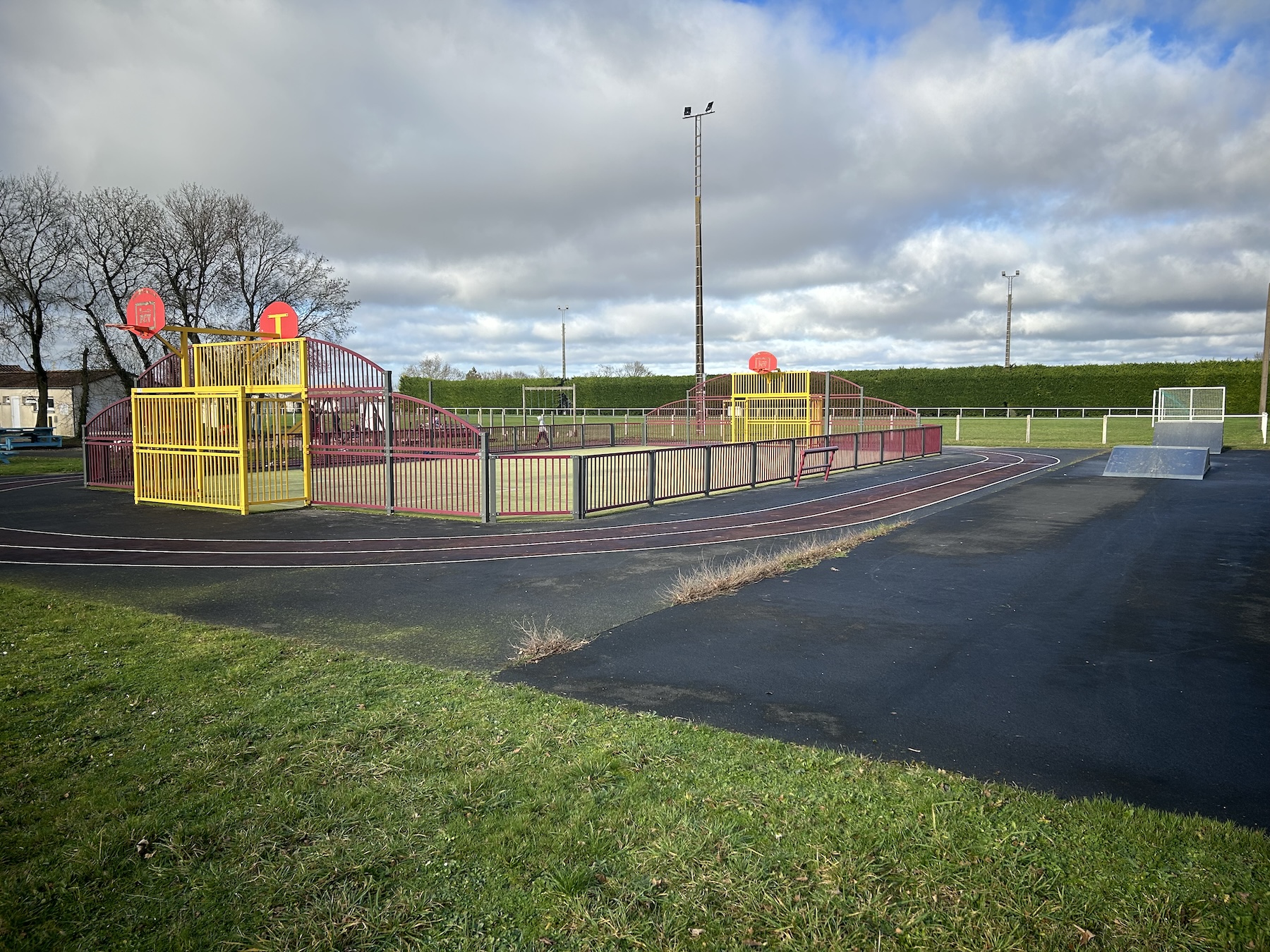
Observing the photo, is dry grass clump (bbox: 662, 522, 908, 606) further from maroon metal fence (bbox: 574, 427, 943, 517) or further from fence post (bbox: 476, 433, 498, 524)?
fence post (bbox: 476, 433, 498, 524)

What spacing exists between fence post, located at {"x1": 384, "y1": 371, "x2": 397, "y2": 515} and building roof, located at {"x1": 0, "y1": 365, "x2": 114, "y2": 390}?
145 ft

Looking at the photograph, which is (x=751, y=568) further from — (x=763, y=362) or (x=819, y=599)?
(x=763, y=362)

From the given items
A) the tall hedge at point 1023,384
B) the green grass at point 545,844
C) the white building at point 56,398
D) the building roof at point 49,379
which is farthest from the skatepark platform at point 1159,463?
the white building at point 56,398

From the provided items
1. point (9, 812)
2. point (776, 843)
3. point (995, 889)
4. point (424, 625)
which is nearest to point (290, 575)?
point (424, 625)

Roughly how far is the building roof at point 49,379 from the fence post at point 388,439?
44338mm

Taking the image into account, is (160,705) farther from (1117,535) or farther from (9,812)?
(1117,535)

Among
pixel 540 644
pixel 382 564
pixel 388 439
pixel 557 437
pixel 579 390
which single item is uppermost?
pixel 579 390

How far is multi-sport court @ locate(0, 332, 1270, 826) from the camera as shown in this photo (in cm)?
510

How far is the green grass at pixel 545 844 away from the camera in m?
3.09

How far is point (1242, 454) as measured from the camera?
30.1 meters

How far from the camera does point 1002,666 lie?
6.34m

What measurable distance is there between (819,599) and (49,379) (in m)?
71.5

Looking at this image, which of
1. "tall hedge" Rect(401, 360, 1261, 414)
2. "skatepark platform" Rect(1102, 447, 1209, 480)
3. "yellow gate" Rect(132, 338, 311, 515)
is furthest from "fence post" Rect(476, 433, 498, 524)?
"tall hedge" Rect(401, 360, 1261, 414)

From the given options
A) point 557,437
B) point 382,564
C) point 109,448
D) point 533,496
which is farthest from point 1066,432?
point 109,448
